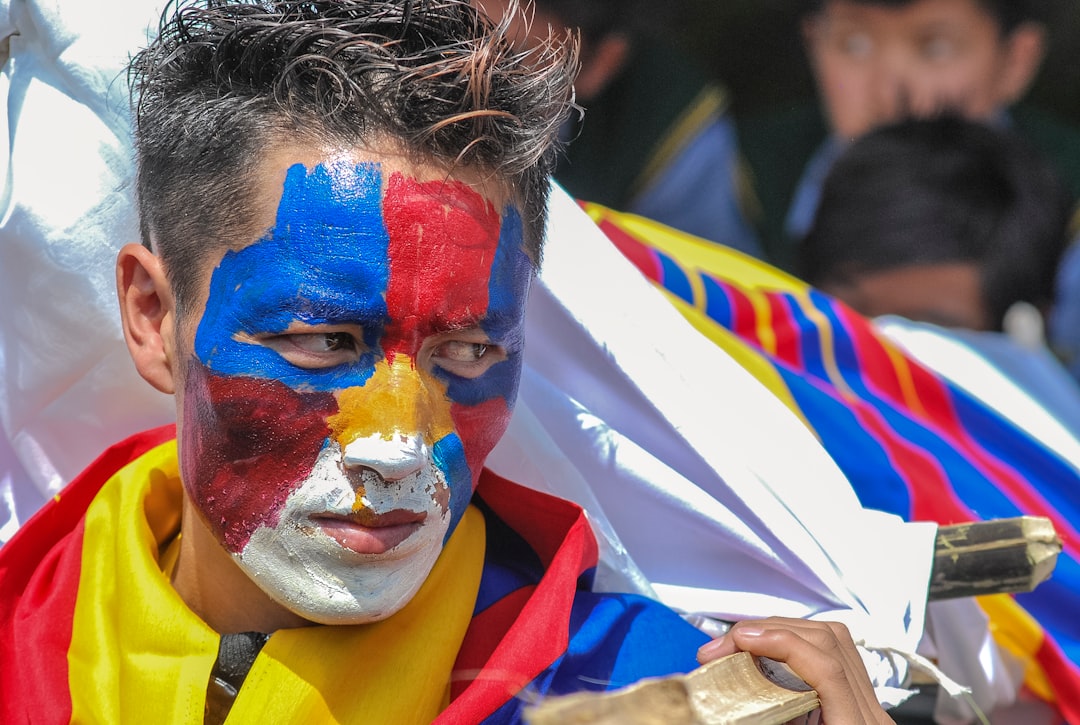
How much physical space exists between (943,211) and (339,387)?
109 inches

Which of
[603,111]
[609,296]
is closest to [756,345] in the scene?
[609,296]

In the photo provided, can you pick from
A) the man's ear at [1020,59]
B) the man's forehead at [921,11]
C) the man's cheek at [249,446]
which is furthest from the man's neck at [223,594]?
the man's ear at [1020,59]

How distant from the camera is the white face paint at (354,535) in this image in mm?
1313

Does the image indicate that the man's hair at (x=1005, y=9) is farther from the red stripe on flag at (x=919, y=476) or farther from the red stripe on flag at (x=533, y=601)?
the red stripe on flag at (x=533, y=601)

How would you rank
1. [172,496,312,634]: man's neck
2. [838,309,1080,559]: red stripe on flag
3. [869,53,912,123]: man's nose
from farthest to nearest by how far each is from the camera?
[869,53,912,123]: man's nose, [838,309,1080,559]: red stripe on flag, [172,496,312,634]: man's neck

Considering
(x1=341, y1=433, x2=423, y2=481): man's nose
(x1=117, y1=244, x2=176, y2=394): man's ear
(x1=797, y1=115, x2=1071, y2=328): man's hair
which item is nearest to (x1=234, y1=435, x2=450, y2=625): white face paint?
(x1=341, y1=433, x2=423, y2=481): man's nose

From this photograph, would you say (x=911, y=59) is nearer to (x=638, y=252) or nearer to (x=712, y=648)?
(x=638, y=252)

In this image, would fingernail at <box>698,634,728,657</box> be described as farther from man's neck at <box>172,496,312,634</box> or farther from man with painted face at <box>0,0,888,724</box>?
man's neck at <box>172,496,312,634</box>

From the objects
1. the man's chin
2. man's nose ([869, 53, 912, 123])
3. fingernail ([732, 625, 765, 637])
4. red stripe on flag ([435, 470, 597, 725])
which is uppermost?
the man's chin

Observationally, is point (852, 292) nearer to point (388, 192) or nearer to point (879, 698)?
point (879, 698)

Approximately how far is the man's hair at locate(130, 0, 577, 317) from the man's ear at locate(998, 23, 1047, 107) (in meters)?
3.46

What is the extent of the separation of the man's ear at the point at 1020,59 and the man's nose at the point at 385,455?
379cm

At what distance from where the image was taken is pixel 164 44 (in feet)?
5.07

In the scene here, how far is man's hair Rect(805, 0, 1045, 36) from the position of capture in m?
4.32
